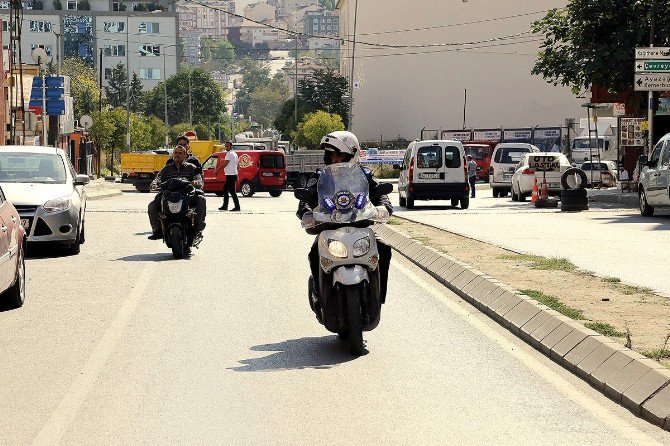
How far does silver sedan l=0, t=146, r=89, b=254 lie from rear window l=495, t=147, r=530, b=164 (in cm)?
2843

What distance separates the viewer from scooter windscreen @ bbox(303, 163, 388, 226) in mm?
10609

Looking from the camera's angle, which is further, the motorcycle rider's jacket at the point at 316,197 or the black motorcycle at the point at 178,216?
the black motorcycle at the point at 178,216

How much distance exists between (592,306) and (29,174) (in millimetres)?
11195

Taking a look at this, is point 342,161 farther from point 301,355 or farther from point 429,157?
point 429,157

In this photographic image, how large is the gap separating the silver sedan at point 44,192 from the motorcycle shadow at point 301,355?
8.89 meters

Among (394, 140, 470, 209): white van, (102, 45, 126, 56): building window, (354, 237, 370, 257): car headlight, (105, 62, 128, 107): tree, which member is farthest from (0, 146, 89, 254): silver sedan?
(102, 45, 126, 56): building window

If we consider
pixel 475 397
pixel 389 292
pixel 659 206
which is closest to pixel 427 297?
pixel 389 292

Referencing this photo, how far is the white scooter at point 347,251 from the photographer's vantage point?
34.2ft

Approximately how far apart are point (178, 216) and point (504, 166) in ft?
97.6

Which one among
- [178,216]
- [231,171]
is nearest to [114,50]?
[231,171]

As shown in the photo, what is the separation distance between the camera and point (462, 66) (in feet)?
362

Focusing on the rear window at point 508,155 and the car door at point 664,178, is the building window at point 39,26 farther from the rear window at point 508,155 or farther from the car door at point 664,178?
the car door at point 664,178

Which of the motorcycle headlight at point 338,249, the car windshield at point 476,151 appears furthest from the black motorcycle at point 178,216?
the car windshield at point 476,151

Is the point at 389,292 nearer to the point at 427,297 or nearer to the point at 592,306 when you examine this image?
the point at 427,297
